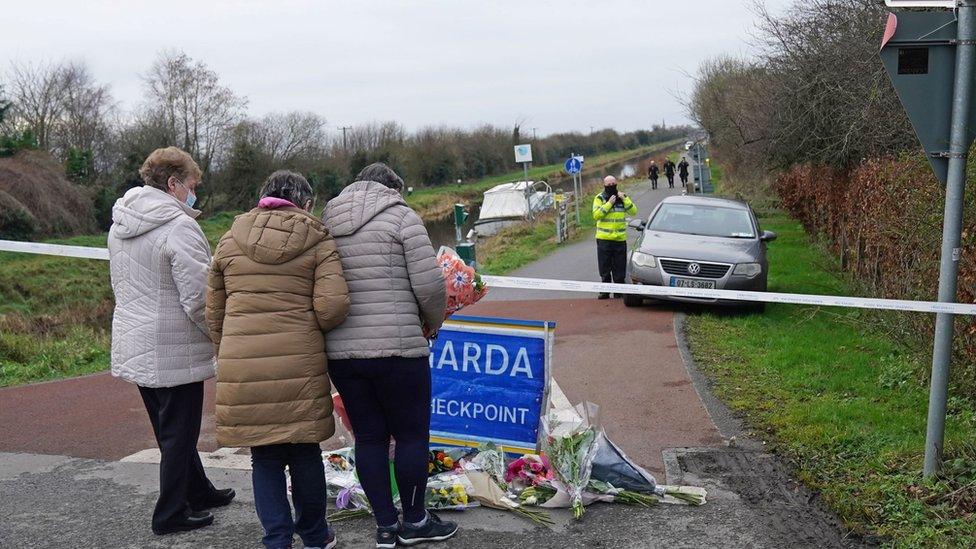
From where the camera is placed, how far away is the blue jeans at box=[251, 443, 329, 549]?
4.12 m

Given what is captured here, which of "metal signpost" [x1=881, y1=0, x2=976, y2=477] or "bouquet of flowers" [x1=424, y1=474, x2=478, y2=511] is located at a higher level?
"metal signpost" [x1=881, y1=0, x2=976, y2=477]

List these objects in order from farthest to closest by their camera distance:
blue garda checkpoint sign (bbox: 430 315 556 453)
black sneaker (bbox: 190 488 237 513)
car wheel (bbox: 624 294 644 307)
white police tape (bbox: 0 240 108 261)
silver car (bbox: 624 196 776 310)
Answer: car wheel (bbox: 624 294 644 307), silver car (bbox: 624 196 776 310), white police tape (bbox: 0 240 108 261), blue garda checkpoint sign (bbox: 430 315 556 453), black sneaker (bbox: 190 488 237 513)

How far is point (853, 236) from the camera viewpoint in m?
13.0

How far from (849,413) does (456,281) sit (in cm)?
341

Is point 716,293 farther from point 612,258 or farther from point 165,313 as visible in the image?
point 612,258

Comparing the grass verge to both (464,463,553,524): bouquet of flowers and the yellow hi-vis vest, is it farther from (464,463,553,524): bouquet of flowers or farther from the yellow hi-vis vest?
the yellow hi-vis vest

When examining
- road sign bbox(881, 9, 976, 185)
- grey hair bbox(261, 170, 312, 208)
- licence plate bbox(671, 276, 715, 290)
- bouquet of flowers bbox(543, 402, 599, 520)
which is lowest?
licence plate bbox(671, 276, 715, 290)

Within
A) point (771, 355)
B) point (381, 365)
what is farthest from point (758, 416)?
point (381, 365)

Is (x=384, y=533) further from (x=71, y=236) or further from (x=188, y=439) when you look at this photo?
(x=71, y=236)

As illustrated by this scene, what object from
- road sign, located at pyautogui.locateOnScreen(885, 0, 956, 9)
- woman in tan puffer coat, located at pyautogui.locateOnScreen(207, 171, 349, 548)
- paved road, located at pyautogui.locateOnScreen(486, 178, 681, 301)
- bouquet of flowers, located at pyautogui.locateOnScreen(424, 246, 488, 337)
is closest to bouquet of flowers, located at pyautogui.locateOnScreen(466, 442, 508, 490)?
bouquet of flowers, located at pyautogui.locateOnScreen(424, 246, 488, 337)

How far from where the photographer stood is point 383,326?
4.10 metres

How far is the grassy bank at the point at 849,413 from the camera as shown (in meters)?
4.59

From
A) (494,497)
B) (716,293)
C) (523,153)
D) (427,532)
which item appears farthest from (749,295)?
(523,153)

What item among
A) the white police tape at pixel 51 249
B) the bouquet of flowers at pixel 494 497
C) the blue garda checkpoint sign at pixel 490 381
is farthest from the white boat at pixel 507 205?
the bouquet of flowers at pixel 494 497
